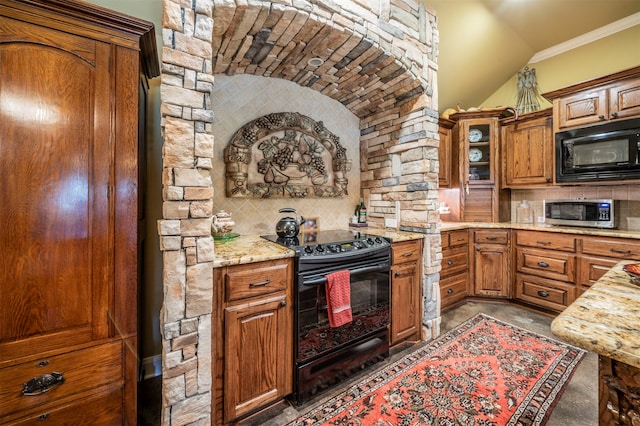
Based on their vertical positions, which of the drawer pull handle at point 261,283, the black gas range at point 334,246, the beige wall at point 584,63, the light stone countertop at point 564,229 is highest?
the beige wall at point 584,63

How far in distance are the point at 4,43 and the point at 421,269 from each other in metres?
2.82

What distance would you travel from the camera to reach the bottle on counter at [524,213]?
142 inches

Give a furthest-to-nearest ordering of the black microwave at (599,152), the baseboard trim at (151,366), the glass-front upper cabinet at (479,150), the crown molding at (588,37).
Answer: the glass-front upper cabinet at (479,150)
the crown molding at (588,37)
the black microwave at (599,152)
the baseboard trim at (151,366)

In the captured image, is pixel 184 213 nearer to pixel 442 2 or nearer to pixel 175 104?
pixel 175 104

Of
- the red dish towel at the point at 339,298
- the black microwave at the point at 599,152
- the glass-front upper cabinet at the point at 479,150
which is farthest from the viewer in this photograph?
the glass-front upper cabinet at the point at 479,150

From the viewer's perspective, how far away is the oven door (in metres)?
1.72

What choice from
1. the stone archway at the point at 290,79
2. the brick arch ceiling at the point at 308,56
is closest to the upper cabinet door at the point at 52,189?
the stone archway at the point at 290,79

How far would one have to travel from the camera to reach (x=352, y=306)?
1967mm

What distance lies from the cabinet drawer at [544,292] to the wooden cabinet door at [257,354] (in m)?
2.96

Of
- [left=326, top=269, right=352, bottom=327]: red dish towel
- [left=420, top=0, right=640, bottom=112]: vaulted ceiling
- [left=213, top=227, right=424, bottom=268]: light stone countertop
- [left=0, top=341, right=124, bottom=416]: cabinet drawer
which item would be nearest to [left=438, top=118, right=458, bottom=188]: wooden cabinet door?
[left=420, top=0, right=640, bottom=112]: vaulted ceiling

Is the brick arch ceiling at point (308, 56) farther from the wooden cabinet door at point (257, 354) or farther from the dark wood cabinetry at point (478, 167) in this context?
the wooden cabinet door at point (257, 354)

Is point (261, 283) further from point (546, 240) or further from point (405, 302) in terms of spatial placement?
point (546, 240)

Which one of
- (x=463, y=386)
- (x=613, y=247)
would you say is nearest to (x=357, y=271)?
(x=463, y=386)

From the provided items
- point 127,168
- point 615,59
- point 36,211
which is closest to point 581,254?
point 615,59
